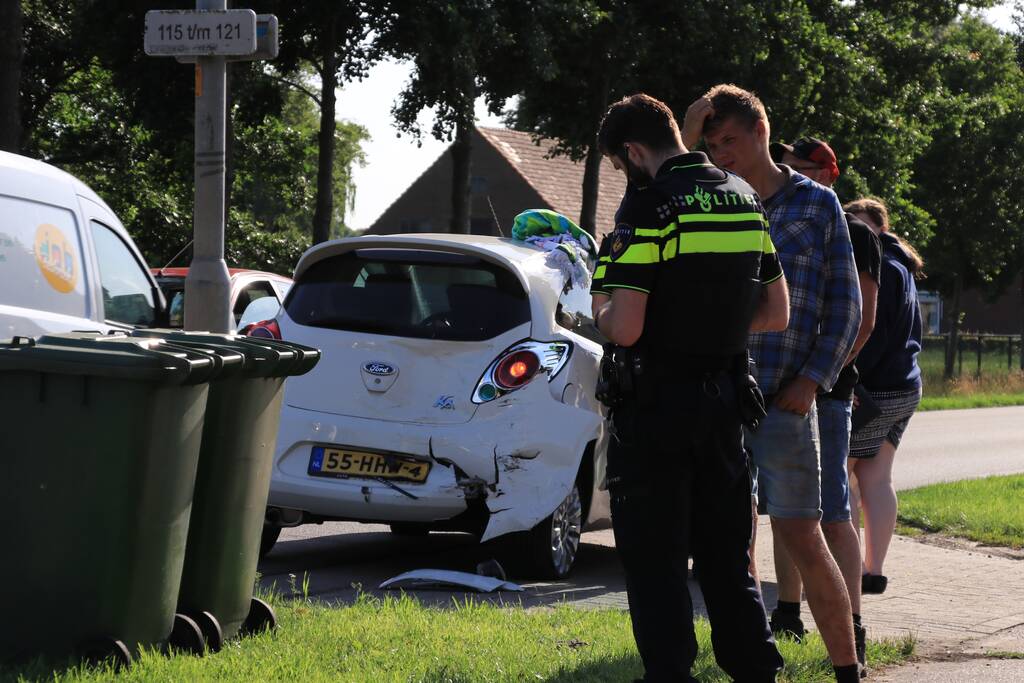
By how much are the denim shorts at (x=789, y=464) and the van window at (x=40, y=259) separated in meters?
3.65

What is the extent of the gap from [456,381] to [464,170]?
645 inches

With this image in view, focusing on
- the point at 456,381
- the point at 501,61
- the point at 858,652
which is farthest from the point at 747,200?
the point at 501,61

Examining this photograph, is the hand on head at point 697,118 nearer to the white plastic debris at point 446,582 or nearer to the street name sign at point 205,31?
the white plastic debris at point 446,582

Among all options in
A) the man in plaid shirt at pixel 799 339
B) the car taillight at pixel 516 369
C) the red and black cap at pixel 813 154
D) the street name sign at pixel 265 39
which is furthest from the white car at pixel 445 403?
the street name sign at pixel 265 39

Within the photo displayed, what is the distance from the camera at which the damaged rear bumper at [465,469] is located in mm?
7023

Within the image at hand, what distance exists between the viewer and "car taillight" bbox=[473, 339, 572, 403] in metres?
7.15

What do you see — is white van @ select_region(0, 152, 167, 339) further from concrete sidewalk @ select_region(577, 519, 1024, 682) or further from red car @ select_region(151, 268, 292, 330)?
red car @ select_region(151, 268, 292, 330)

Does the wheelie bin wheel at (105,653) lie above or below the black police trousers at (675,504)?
below

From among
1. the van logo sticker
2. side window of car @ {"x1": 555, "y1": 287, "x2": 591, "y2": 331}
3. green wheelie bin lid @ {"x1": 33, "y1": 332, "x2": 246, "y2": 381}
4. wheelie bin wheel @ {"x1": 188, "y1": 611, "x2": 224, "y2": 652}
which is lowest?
wheelie bin wheel @ {"x1": 188, "y1": 611, "x2": 224, "y2": 652}

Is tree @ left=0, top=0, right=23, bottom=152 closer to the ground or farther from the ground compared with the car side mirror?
farther from the ground

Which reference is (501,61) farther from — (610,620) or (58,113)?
(610,620)

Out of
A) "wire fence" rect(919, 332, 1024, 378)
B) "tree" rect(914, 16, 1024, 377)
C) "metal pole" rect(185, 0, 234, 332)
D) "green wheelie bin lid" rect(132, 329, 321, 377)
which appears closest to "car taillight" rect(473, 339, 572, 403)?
"green wheelie bin lid" rect(132, 329, 321, 377)

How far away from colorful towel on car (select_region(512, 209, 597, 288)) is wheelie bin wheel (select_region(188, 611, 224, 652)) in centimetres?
325

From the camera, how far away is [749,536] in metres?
4.30
